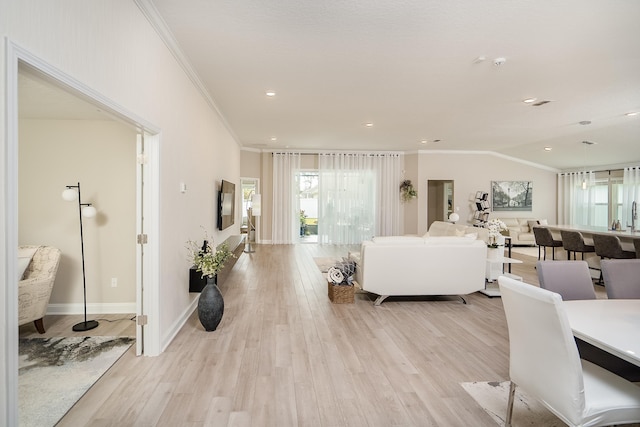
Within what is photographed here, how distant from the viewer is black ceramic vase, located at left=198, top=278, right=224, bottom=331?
3.54m

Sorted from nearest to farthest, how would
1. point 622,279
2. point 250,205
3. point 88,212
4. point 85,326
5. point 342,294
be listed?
point 622,279 → point 85,326 → point 88,212 → point 342,294 → point 250,205

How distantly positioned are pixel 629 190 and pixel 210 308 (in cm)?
1128

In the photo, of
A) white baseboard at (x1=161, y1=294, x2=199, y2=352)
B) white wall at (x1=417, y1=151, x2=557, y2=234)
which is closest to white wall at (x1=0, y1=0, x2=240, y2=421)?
white baseboard at (x1=161, y1=294, x2=199, y2=352)

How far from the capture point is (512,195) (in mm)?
11031

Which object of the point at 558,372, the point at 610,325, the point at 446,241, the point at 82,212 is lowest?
the point at 558,372

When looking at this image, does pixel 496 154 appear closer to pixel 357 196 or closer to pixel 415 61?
pixel 357 196

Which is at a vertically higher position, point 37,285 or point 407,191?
point 407,191

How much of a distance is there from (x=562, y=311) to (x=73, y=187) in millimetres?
4637

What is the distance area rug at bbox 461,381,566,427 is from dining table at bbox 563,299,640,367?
686 mm

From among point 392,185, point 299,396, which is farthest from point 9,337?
point 392,185

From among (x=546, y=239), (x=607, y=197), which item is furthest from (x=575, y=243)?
(x=607, y=197)

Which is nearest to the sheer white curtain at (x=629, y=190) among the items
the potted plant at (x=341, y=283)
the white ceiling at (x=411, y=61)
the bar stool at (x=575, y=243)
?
the white ceiling at (x=411, y=61)

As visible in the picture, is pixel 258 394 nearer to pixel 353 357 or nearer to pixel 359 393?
pixel 359 393

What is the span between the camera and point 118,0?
232 centimetres
